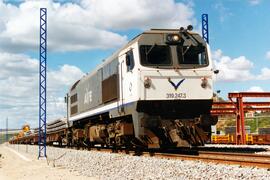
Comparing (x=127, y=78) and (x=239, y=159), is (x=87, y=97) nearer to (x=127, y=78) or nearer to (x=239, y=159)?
(x=127, y=78)

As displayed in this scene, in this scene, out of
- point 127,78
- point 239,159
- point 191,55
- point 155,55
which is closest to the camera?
point 239,159

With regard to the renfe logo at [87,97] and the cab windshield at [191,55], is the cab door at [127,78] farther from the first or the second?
the renfe logo at [87,97]

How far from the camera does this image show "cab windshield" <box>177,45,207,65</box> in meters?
16.2

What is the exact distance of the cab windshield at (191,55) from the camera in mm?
16203

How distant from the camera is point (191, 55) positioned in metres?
16.4

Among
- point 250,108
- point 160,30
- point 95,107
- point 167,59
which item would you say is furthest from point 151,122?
point 250,108

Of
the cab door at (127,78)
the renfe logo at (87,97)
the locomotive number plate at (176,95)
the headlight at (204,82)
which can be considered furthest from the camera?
Answer: the renfe logo at (87,97)

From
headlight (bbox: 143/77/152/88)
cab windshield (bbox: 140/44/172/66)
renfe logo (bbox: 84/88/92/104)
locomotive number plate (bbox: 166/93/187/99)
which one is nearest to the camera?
headlight (bbox: 143/77/152/88)

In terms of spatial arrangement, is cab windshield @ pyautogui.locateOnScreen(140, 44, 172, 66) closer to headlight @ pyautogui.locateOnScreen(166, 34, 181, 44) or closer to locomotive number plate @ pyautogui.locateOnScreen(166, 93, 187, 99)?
headlight @ pyautogui.locateOnScreen(166, 34, 181, 44)

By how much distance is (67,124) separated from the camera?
104 ft

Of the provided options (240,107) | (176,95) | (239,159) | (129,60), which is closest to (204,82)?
(176,95)

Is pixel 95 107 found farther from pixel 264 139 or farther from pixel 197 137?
pixel 264 139

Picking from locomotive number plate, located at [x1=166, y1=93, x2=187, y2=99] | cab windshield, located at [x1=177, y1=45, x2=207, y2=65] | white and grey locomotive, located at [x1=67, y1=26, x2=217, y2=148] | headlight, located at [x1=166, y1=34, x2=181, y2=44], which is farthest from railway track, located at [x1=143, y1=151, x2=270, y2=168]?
headlight, located at [x1=166, y1=34, x2=181, y2=44]

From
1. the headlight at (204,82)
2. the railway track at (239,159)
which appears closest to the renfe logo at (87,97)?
the railway track at (239,159)
